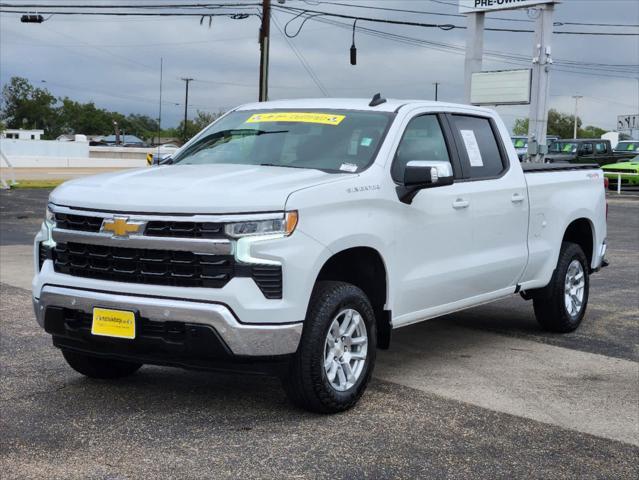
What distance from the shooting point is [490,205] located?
6785mm

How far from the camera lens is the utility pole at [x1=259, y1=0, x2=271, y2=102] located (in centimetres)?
3355

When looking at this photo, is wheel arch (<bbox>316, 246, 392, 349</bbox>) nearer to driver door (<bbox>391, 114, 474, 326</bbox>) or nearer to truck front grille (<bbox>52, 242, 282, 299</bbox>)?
driver door (<bbox>391, 114, 474, 326</bbox>)

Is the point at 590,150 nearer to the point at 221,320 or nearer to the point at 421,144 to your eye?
the point at 421,144

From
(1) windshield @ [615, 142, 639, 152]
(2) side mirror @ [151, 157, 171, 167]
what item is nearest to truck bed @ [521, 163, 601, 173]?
(2) side mirror @ [151, 157, 171, 167]

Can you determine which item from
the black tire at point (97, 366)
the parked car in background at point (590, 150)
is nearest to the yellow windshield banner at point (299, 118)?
the black tire at point (97, 366)

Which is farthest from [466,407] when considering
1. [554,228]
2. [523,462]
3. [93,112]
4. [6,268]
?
[93,112]

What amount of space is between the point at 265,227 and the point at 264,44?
97.3 ft

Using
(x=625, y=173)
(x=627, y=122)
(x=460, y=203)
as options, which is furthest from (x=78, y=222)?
(x=627, y=122)

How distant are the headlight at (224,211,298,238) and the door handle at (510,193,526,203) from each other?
8.95ft

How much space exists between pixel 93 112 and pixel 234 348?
504 ft

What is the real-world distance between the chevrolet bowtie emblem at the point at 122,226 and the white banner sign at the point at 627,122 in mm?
68530

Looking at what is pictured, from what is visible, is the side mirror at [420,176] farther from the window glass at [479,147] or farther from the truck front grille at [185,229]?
the truck front grille at [185,229]

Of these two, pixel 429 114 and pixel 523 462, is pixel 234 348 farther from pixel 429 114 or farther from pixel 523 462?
pixel 429 114

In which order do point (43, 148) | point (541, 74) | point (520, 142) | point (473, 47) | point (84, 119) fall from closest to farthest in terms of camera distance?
point (541, 74) < point (473, 47) < point (520, 142) < point (43, 148) < point (84, 119)
